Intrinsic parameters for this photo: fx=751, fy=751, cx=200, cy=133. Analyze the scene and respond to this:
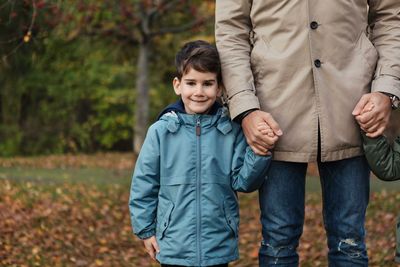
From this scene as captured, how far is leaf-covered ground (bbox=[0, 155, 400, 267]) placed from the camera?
6.25 metres

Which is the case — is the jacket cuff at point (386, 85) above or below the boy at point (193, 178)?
above

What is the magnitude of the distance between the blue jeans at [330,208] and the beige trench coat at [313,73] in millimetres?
93

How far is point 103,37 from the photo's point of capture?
15281 millimetres

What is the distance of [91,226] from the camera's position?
7.77m

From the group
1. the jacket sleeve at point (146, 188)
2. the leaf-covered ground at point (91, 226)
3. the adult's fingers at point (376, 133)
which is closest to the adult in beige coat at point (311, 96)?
the adult's fingers at point (376, 133)

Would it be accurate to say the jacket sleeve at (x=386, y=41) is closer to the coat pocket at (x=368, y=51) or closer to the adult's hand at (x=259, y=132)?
the coat pocket at (x=368, y=51)

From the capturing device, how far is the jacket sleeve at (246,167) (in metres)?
3.25

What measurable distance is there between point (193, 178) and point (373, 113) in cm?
84

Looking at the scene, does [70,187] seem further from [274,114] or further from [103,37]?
[274,114]

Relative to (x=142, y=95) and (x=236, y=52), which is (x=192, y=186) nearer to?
(x=236, y=52)

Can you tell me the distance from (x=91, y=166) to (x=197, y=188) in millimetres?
12188

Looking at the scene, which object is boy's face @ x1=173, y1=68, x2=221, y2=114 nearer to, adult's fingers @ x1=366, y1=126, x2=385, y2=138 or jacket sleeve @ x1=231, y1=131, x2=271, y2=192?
jacket sleeve @ x1=231, y1=131, x2=271, y2=192

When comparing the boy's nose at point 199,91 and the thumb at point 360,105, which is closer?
the thumb at point 360,105

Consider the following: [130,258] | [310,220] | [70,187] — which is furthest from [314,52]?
[70,187]
